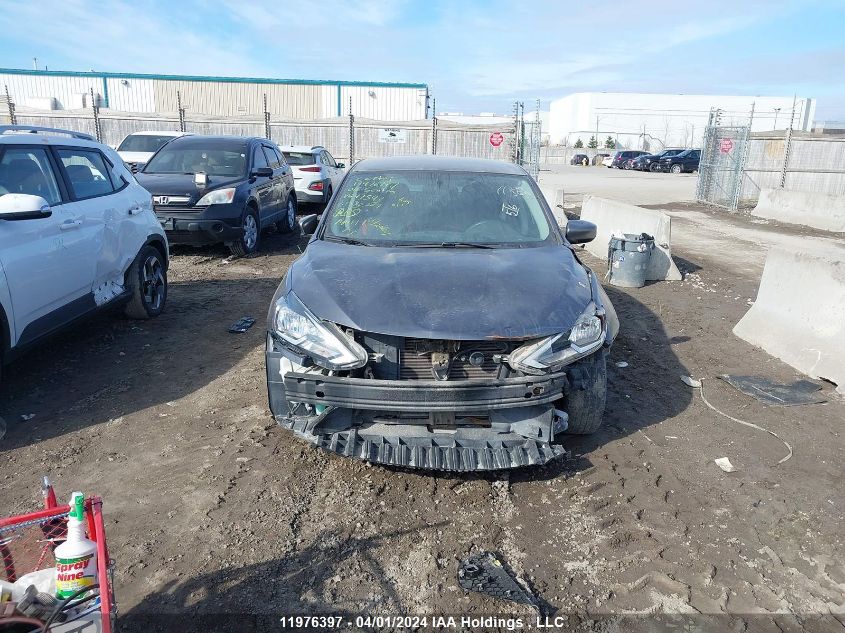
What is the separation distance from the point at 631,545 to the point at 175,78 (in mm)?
44943

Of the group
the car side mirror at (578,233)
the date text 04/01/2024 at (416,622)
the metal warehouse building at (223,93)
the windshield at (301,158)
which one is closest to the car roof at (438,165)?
the car side mirror at (578,233)

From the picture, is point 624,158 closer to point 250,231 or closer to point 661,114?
point 661,114

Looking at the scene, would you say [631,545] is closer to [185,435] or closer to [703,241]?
[185,435]

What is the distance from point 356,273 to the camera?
155 inches

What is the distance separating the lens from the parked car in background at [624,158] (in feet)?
147

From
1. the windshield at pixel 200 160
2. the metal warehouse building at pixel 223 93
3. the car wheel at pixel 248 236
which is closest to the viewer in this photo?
the car wheel at pixel 248 236

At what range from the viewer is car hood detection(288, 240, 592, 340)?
3434 millimetres

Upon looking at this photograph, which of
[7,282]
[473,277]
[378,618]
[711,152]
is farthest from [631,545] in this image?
[711,152]

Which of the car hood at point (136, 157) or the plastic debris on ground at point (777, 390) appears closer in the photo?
the plastic debris on ground at point (777, 390)

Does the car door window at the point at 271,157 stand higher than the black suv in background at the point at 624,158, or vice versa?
the car door window at the point at 271,157

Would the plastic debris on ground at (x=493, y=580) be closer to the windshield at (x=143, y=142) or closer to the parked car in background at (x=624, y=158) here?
the windshield at (x=143, y=142)

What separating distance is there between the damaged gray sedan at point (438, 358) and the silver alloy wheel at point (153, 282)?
10.1 feet

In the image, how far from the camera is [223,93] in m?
42.0

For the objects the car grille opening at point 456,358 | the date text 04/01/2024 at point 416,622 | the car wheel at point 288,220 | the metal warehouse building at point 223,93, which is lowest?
the date text 04/01/2024 at point 416,622
